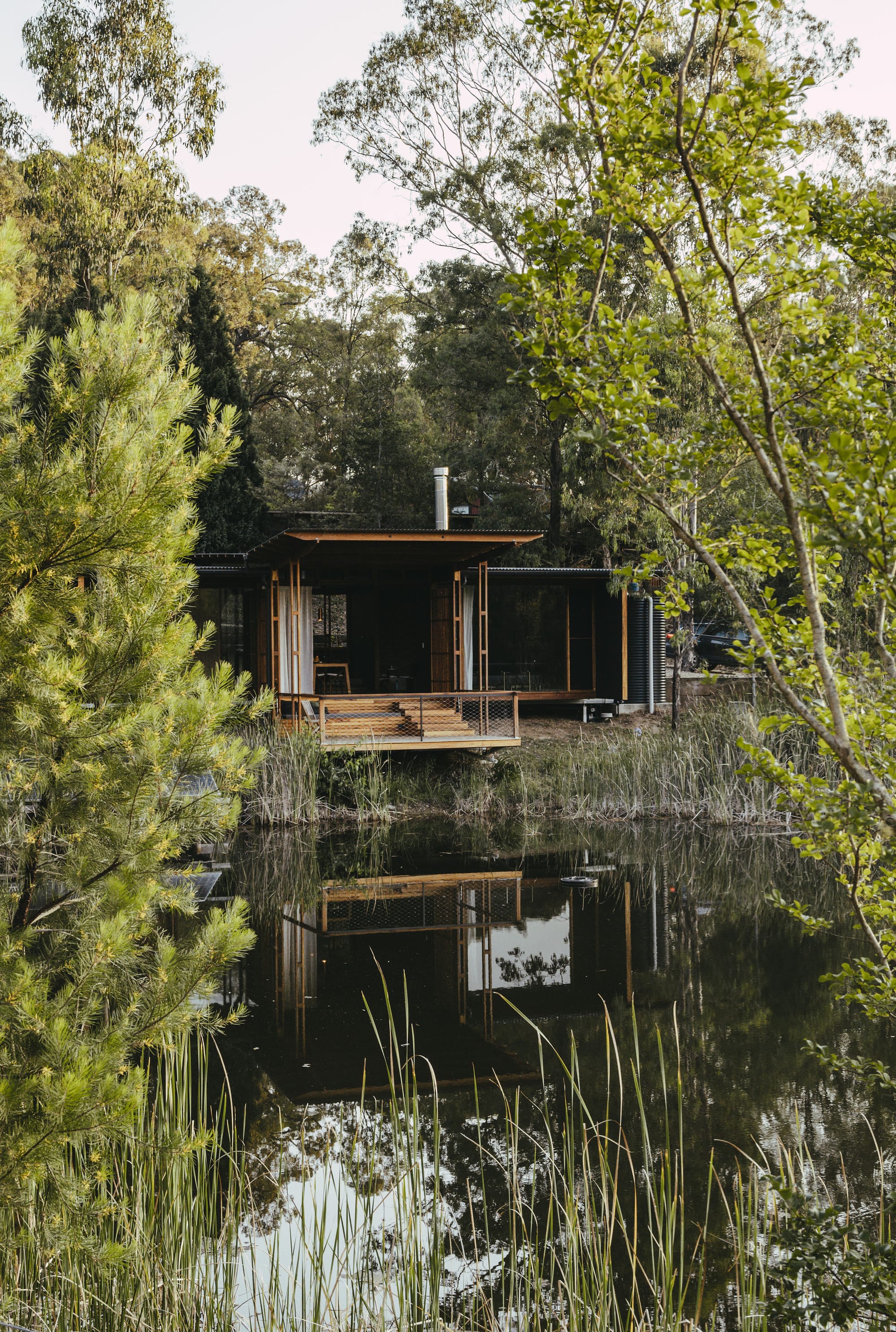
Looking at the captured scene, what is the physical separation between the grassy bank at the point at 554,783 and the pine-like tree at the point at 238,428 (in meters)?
8.89

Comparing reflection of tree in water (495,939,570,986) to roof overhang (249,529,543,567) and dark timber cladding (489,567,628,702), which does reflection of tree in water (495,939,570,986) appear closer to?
roof overhang (249,529,543,567)

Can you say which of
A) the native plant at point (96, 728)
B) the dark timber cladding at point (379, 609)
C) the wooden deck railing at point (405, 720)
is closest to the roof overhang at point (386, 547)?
the dark timber cladding at point (379, 609)

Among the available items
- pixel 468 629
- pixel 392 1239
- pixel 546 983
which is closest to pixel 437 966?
pixel 546 983

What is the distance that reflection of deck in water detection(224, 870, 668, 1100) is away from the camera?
5.58 meters

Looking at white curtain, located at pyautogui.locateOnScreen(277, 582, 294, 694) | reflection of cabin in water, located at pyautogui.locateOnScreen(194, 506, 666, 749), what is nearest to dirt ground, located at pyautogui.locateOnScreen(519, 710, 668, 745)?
reflection of cabin in water, located at pyautogui.locateOnScreen(194, 506, 666, 749)

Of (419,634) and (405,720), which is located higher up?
(419,634)

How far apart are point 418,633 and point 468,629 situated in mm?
1598

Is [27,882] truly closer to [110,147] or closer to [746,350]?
[746,350]

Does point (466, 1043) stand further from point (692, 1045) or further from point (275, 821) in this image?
point (275, 821)

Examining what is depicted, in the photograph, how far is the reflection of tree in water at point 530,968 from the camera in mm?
7102

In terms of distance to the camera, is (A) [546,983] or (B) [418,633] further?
(B) [418,633]

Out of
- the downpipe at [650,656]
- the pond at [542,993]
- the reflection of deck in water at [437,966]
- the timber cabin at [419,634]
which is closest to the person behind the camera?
the pond at [542,993]

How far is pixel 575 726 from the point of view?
18.4 m

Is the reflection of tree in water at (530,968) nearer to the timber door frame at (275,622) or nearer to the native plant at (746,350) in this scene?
the native plant at (746,350)
